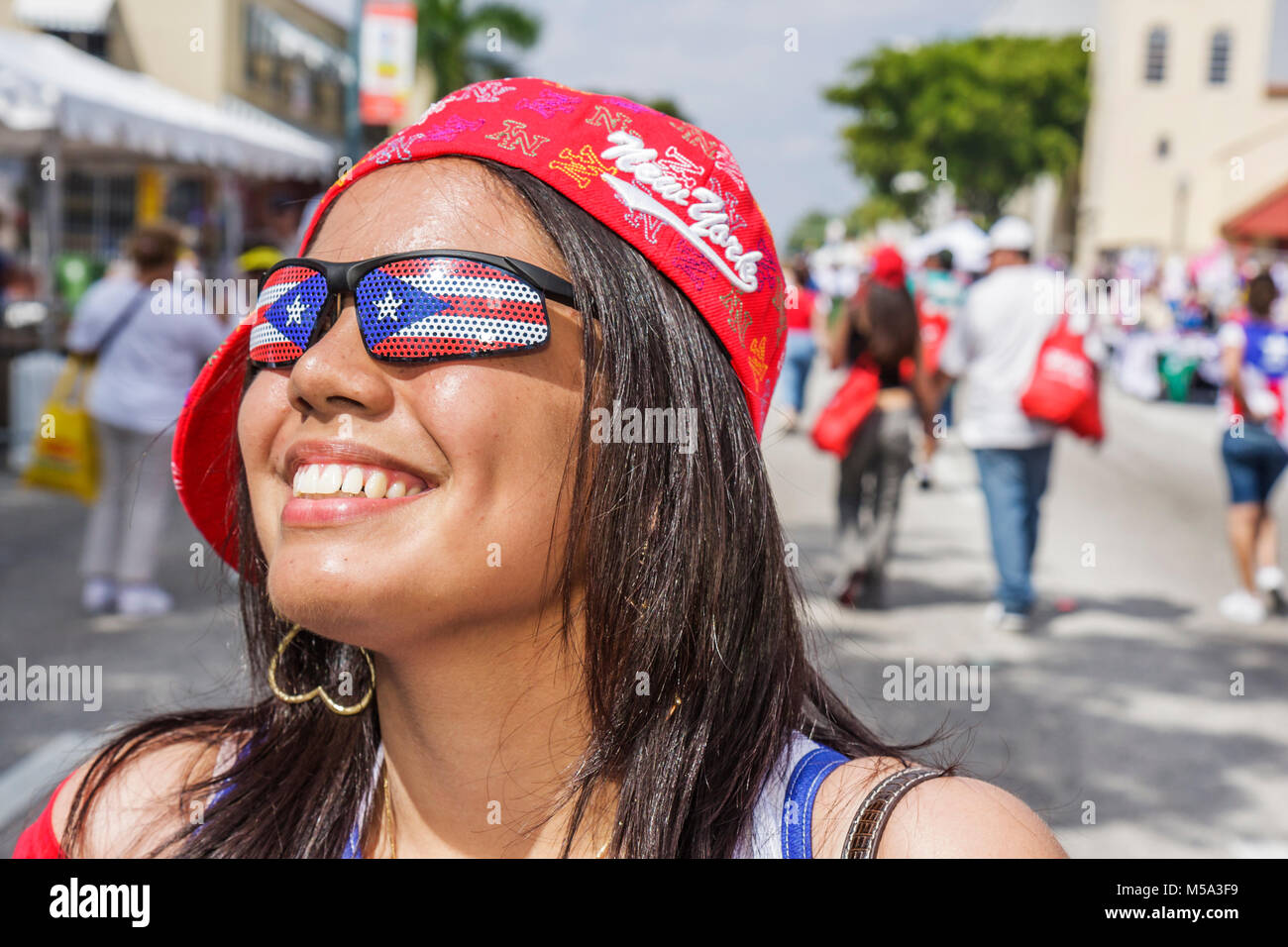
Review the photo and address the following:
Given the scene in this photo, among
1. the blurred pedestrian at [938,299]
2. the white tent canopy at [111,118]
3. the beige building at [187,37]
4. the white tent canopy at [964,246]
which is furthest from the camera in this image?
the beige building at [187,37]

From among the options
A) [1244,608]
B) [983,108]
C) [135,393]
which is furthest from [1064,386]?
[983,108]

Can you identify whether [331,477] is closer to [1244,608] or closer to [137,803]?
[137,803]

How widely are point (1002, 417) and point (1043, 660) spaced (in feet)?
4.17

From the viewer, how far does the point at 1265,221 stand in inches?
1458

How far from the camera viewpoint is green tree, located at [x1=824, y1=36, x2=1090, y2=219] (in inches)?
2185

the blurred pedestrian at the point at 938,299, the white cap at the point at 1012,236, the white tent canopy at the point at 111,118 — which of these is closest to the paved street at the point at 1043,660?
the blurred pedestrian at the point at 938,299

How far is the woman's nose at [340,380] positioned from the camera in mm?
1394

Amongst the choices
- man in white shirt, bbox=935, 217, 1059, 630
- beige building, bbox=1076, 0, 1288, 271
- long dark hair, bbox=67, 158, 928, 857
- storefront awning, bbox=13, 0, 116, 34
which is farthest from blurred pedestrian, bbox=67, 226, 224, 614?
beige building, bbox=1076, 0, 1288, 271

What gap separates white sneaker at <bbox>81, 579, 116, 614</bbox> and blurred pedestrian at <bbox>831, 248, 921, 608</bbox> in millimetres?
3818

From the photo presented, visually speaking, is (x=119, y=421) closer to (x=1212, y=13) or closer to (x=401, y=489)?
(x=401, y=489)

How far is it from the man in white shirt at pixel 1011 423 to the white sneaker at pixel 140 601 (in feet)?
13.9

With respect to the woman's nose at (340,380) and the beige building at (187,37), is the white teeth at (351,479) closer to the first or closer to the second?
the woman's nose at (340,380)

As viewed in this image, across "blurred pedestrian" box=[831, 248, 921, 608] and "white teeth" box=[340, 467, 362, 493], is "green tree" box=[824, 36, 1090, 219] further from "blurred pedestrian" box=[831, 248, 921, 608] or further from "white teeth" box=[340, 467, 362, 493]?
"white teeth" box=[340, 467, 362, 493]

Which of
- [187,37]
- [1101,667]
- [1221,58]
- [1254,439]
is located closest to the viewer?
[1101,667]
